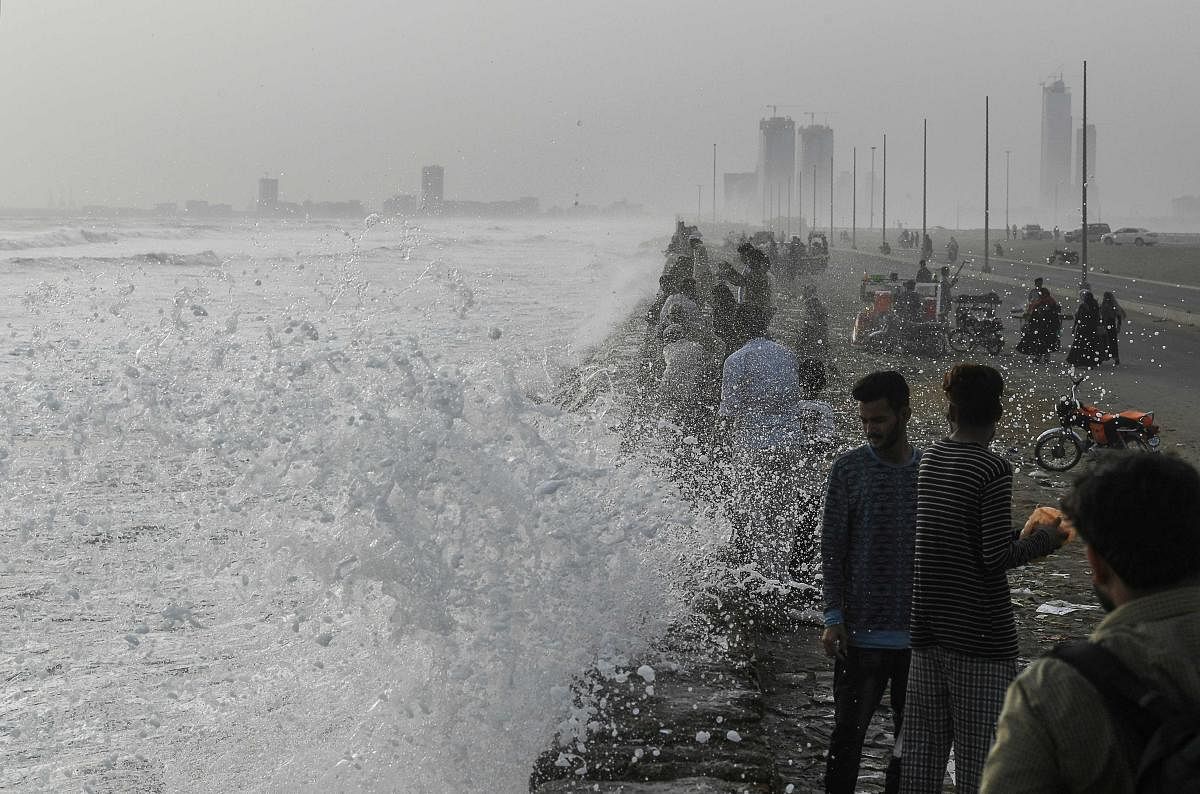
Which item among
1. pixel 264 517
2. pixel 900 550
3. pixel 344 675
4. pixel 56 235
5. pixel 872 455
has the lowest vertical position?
pixel 344 675

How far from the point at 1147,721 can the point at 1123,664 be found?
83 mm

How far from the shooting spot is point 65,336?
23938mm

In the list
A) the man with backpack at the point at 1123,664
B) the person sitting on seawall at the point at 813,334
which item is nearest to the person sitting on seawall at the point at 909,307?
the person sitting on seawall at the point at 813,334

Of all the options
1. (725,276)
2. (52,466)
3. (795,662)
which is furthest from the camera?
(725,276)

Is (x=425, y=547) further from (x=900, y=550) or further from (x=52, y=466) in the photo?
(x=52, y=466)

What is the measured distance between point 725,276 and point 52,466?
22.7 ft

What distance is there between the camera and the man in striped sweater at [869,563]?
3.83 m

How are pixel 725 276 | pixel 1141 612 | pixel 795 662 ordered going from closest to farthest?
pixel 1141 612, pixel 795 662, pixel 725 276

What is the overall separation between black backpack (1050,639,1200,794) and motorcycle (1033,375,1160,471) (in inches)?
389

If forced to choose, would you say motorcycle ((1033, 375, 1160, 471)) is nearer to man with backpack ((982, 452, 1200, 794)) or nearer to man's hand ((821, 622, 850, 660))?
man's hand ((821, 622, 850, 660))

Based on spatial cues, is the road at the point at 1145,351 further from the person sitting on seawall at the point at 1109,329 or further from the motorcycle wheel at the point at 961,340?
the motorcycle wheel at the point at 961,340

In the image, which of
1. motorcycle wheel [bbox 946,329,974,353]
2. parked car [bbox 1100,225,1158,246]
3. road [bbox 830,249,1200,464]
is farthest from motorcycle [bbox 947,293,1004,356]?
parked car [bbox 1100,225,1158,246]

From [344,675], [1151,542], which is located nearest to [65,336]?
[344,675]

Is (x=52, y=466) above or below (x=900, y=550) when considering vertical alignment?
below
